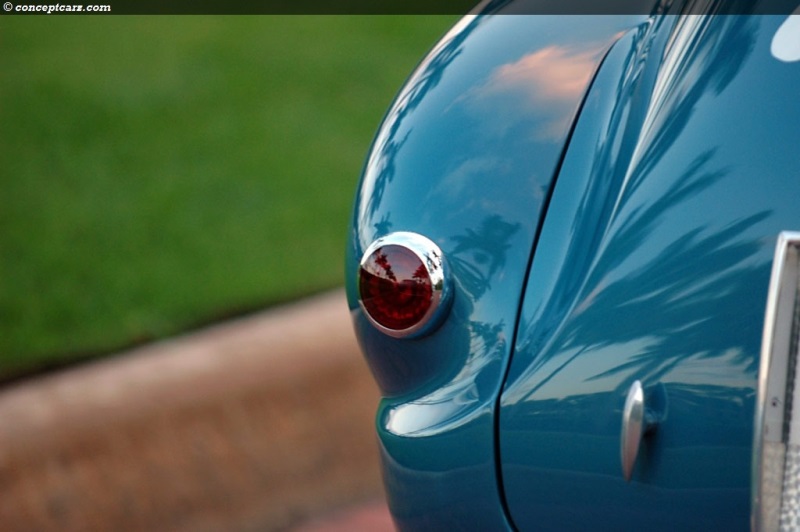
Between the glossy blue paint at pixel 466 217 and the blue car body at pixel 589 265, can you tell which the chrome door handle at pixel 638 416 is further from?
the glossy blue paint at pixel 466 217

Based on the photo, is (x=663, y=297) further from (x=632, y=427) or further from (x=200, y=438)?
(x=200, y=438)

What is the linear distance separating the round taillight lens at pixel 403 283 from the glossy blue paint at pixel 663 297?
167 mm

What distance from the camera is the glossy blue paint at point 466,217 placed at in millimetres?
1786

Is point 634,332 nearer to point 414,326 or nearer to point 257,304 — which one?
point 414,326

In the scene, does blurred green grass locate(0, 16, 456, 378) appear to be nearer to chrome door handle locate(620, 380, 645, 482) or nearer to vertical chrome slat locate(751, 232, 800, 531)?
chrome door handle locate(620, 380, 645, 482)

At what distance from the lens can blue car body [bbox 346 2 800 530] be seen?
62.7 inches

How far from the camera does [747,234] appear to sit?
159 cm

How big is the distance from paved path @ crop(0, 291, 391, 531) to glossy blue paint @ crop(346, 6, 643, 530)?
4.63 feet

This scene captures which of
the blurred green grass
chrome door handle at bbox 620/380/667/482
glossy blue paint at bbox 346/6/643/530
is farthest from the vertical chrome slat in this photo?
the blurred green grass

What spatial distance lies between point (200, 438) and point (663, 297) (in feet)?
6.83

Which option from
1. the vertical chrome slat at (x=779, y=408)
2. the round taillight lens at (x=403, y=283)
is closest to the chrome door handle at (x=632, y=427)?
the vertical chrome slat at (x=779, y=408)

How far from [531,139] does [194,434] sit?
1869mm

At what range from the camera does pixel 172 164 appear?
540 cm

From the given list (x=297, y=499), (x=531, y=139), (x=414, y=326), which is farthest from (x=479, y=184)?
(x=297, y=499)
